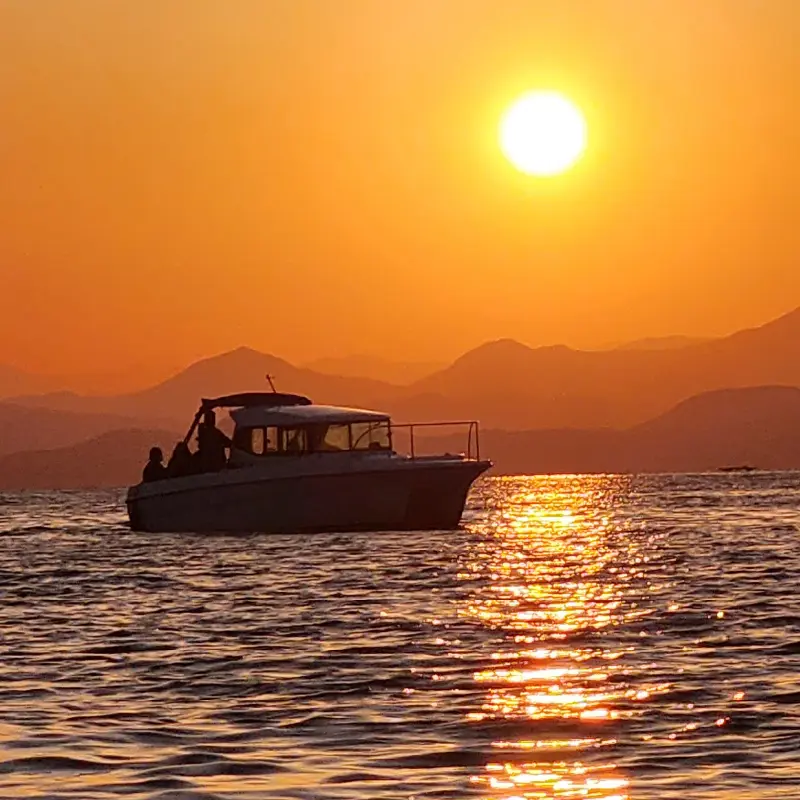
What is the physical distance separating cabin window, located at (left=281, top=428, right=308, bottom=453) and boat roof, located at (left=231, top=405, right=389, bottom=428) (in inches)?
9.3

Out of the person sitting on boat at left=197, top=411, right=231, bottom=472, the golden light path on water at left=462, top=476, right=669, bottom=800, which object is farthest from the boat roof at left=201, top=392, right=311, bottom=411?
the golden light path on water at left=462, top=476, right=669, bottom=800

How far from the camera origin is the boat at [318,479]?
5259cm

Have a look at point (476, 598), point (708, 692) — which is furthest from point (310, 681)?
point (476, 598)

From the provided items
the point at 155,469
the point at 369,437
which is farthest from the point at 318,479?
the point at 155,469

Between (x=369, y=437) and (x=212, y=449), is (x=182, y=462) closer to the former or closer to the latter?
(x=212, y=449)

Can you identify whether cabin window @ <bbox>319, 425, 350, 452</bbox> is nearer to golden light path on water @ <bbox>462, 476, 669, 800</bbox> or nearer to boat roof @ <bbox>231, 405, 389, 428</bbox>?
boat roof @ <bbox>231, 405, 389, 428</bbox>

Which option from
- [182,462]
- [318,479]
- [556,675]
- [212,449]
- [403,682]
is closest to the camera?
[403,682]

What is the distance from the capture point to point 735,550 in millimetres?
48688

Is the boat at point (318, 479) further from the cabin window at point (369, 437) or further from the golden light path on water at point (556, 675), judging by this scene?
the golden light path on water at point (556, 675)

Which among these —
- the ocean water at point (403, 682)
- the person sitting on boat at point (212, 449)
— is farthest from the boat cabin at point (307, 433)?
the ocean water at point (403, 682)

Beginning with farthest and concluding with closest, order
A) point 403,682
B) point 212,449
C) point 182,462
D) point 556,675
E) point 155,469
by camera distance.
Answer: point 155,469
point 182,462
point 212,449
point 556,675
point 403,682

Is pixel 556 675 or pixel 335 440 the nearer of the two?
pixel 556 675

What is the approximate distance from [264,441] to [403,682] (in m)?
34.5

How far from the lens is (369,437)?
53.9 meters
